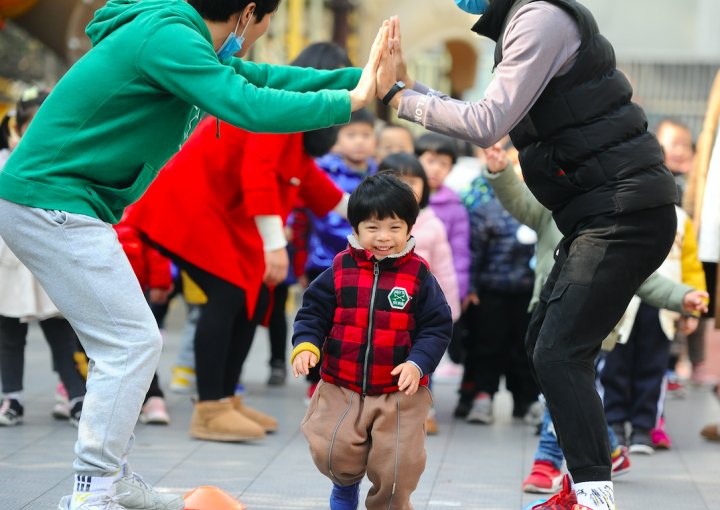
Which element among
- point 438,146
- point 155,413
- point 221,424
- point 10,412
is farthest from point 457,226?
point 10,412

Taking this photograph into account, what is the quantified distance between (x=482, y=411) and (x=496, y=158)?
214 centimetres

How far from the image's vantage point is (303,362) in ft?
12.3

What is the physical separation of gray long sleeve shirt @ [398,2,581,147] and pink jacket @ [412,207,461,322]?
2.52m

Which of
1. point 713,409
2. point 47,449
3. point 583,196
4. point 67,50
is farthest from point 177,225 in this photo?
point 67,50

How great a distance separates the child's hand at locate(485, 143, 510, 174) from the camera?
191 inches

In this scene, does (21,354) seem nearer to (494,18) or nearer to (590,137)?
(494,18)

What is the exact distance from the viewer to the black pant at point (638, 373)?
19.4 ft

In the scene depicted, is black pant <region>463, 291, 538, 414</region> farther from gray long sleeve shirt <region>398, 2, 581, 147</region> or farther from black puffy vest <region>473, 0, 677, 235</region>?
gray long sleeve shirt <region>398, 2, 581, 147</region>

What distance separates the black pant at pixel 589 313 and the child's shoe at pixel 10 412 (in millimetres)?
3060

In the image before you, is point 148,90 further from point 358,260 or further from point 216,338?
point 216,338

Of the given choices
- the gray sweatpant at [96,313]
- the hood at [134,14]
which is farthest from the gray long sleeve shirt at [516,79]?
the gray sweatpant at [96,313]

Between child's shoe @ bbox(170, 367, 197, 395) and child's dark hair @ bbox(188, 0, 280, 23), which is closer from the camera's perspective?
child's dark hair @ bbox(188, 0, 280, 23)

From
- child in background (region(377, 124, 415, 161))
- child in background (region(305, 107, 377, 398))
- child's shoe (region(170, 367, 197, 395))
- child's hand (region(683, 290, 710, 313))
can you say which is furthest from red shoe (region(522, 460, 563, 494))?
child in background (region(377, 124, 415, 161))

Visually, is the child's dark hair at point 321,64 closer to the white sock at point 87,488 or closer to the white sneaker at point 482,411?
the white sneaker at point 482,411
